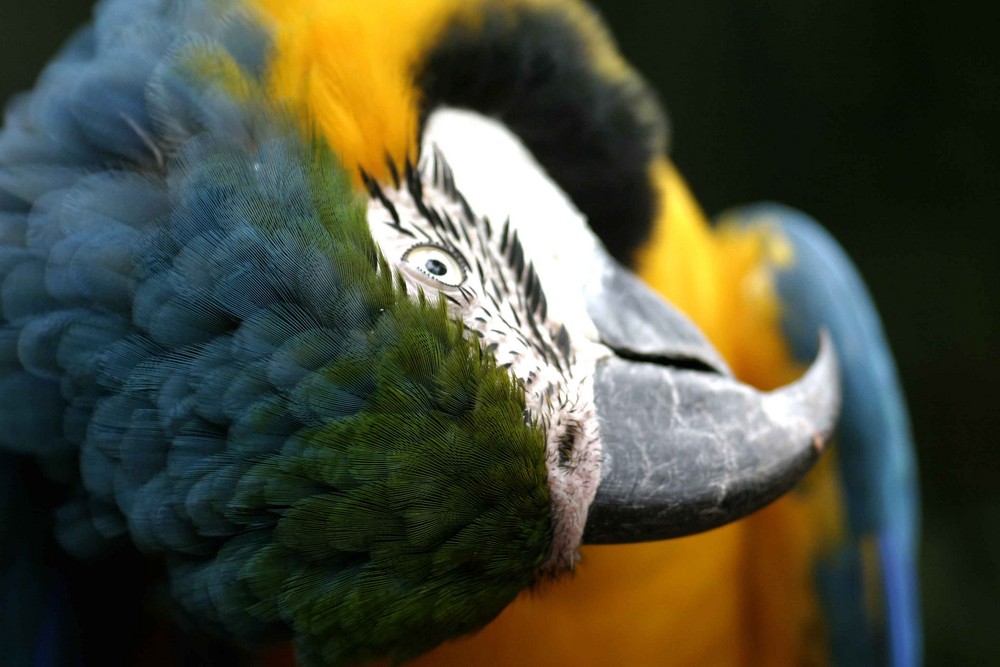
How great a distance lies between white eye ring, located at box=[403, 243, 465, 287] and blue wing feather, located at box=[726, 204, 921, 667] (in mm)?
649

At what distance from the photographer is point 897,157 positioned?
235cm

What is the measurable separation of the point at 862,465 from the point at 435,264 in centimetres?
79

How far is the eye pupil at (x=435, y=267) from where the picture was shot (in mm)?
732

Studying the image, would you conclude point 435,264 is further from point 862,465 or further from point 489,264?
point 862,465

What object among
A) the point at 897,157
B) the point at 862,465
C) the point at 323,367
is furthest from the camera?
the point at 897,157

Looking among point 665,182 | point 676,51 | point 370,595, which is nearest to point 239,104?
point 370,595

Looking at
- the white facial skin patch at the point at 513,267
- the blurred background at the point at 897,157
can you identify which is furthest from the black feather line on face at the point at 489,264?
the blurred background at the point at 897,157

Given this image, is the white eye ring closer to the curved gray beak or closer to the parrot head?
the parrot head

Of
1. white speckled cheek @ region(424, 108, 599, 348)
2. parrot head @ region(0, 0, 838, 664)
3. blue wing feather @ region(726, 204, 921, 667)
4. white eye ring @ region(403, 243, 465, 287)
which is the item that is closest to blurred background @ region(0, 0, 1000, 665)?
blue wing feather @ region(726, 204, 921, 667)

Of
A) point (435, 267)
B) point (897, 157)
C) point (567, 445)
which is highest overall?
point (897, 157)

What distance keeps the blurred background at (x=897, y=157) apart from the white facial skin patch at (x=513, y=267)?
1596 mm

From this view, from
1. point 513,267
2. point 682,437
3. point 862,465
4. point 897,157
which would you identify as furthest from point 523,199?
point 897,157

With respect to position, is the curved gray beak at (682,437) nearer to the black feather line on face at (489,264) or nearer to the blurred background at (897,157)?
the black feather line on face at (489,264)

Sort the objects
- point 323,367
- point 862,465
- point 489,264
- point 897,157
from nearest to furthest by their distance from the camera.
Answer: point 323,367 < point 489,264 < point 862,465 < point 897,157
